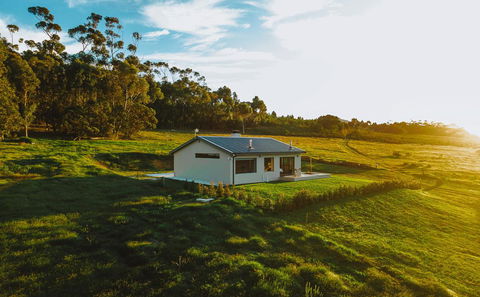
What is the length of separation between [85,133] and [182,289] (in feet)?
138

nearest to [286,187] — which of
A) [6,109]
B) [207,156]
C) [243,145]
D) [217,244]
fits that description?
[243,145]

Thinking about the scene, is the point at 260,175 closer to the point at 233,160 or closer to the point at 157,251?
the point at 233,160

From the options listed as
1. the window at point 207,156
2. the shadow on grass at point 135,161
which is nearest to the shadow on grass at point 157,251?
the window at point 207,156

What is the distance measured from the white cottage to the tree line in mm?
24820

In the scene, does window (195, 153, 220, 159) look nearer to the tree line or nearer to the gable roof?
the gable roof

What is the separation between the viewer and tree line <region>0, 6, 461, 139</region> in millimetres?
41375

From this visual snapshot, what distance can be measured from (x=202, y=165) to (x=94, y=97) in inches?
1518

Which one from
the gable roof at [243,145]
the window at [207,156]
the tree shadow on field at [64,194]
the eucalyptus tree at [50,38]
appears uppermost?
the eucalyptus tree at [50,38]

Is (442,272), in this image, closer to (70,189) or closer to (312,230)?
(312,230)

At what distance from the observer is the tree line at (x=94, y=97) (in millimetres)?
41375

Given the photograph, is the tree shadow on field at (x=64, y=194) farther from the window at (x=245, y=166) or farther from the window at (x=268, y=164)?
the window at (x=268, y=164)

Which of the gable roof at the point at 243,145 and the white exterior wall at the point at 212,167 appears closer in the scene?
the white exterior wall at the point at 212,167

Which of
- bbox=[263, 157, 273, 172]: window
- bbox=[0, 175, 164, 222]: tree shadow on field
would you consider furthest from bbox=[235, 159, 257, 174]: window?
bbox=[0, 175, 164, 222]: tree shadow on field

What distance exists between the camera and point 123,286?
7812mm
